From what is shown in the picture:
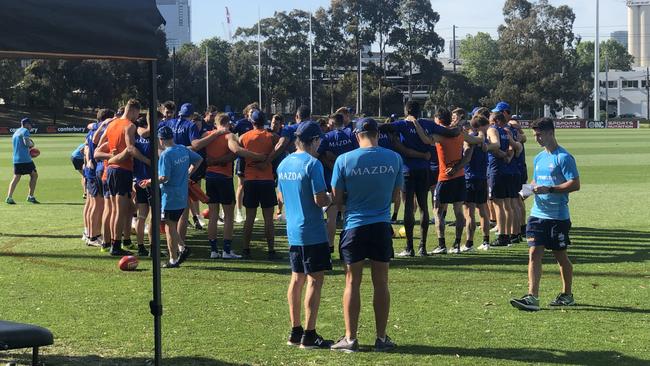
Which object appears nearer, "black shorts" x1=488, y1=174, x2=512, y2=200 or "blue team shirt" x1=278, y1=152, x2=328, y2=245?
"blue team shirt" x1=278, y1=152, x2=328, y2=245

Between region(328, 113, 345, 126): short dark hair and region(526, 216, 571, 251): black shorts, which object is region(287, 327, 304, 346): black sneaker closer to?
region(526, 216, 571, 251): black shorts

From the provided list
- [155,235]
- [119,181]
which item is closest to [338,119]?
[119,181]

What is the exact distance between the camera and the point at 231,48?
321 feet

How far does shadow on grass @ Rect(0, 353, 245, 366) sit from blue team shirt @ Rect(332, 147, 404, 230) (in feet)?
5.23

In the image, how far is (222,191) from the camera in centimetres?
1220

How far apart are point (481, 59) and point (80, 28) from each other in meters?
119

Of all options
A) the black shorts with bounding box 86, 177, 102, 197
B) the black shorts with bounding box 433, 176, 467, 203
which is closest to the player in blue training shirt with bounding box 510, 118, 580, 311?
the black shorts with bounding box 433, 176, 467, 203

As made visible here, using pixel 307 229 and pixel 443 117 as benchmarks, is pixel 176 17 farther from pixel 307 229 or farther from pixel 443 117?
pixel 307 229

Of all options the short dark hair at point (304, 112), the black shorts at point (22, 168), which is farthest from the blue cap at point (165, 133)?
the black shorts at point (22, 168)

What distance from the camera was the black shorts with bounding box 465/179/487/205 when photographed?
13148 mm

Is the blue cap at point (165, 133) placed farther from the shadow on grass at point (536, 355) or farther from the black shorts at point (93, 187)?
the shadow on grass at point (536, 355)

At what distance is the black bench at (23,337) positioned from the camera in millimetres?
6020

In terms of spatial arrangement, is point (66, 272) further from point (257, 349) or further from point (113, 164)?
point (257, 349)

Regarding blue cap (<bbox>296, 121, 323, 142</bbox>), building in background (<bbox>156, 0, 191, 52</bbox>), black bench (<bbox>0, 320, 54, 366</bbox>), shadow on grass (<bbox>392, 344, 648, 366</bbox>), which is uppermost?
building in background (<bbox>156, 0, 191, 52</bbox>)
